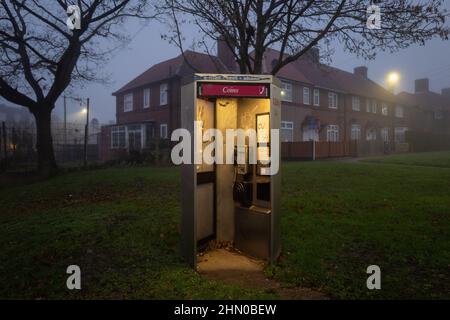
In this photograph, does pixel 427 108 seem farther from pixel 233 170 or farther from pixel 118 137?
pixel 233 170

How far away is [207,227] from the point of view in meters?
6.08

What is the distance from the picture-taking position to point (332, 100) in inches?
1419

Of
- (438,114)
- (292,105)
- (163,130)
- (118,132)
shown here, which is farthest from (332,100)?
(438,114)

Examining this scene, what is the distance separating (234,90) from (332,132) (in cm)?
3239

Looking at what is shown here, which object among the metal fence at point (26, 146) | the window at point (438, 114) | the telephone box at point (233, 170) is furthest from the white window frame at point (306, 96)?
the window at point (438, 114)

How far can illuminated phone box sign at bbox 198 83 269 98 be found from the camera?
5.20 metres

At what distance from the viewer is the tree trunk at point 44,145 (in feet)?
56.4

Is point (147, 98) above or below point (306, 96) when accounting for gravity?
below

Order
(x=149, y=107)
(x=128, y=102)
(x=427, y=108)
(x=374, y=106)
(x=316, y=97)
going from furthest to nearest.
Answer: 1. (x=427, y=108)
2. (x=374, y=106)
3. (x=128, y=102)
4. (x=316, y=97)
5. (x=149, y=107)

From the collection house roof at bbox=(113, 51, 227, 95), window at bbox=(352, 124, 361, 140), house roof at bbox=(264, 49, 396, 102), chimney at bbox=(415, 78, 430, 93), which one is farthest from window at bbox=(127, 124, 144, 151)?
chimney at bbox=(415, 78, 430, 93)

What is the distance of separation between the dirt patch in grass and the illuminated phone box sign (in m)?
2.44

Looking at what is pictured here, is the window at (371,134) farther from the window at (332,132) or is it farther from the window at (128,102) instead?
the window at (128,102)

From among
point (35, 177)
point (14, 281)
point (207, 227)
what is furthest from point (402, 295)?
point (35, 177)
